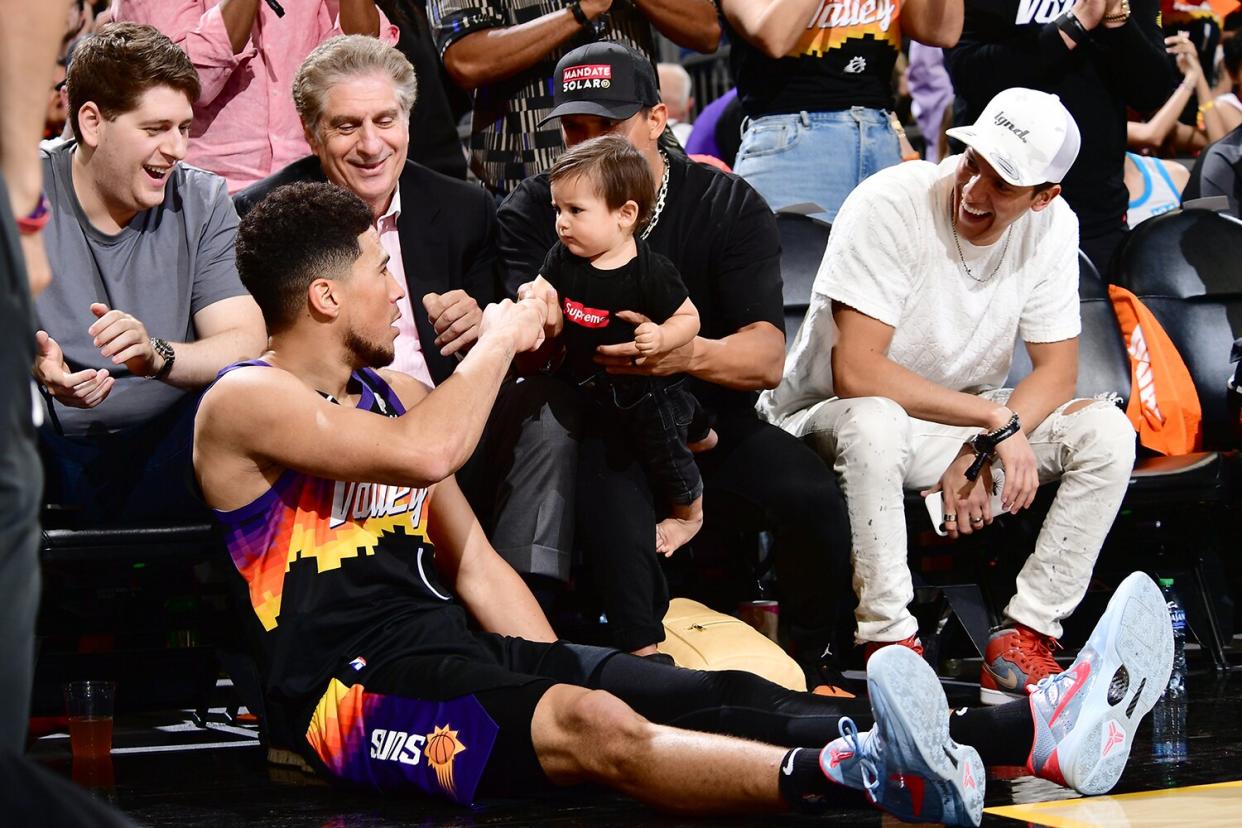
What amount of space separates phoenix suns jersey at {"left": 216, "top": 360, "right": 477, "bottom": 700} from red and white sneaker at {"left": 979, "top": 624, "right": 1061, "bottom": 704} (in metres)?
1.59

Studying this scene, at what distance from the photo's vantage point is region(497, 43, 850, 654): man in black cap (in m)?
3.94

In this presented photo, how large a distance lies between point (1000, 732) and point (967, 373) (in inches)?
68.5

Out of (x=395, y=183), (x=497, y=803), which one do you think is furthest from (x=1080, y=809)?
(x=395, y=183)

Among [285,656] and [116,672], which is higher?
[285,656]

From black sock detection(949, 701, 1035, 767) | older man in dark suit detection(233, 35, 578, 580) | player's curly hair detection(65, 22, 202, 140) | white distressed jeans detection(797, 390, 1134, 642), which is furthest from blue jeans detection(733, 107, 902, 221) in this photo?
black sock detection(949, 701, 1035, 767)

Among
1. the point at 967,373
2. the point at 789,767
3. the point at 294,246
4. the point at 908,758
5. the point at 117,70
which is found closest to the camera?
the point at 908,758

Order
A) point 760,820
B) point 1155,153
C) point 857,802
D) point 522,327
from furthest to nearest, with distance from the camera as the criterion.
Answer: point 1155,153 → point 522,327 → point 760,820 → point 857,802

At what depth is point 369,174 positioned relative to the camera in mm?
4016

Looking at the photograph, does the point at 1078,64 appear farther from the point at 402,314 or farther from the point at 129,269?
the point at 129,269

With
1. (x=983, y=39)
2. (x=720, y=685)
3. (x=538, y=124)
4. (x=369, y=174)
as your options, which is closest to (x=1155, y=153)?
(x=983, y=39)

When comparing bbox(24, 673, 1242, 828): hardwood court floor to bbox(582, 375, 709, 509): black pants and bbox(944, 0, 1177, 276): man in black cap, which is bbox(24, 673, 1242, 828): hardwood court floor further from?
bbox(944, 0, 1177, 276): man in black cap

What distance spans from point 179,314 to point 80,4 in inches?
70.6

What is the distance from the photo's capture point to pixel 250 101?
4566mm

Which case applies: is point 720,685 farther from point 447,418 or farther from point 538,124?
point 538,124
